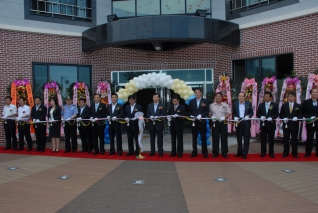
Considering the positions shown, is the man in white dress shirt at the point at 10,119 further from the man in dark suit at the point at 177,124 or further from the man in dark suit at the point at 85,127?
the man in dark suit at the point at 177,124

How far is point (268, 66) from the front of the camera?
11492 mm

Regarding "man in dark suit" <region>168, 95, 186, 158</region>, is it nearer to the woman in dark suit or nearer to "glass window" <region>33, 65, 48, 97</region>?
the woman in dark suit

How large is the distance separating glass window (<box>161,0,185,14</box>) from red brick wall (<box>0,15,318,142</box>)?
184 centimetres

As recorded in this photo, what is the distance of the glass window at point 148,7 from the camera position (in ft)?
42.8

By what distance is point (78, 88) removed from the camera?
37.6ft

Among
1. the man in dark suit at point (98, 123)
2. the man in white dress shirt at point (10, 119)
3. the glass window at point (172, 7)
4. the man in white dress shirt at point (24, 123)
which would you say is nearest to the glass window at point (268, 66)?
the glass window at point (172, 7)

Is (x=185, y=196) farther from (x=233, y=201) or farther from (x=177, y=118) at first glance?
(x=177, y=118)

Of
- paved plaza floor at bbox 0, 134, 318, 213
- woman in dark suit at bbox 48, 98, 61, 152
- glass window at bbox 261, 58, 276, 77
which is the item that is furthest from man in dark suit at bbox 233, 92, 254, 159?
woman in dark suit at bbox 48, 98, 61, 152

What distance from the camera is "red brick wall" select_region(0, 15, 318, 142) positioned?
1042 cm

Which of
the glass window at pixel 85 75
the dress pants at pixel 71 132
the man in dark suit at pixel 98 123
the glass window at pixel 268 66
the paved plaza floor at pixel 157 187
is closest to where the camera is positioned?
the paved plaza floor at pixel 157 187

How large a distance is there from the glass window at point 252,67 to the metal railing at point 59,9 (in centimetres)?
741

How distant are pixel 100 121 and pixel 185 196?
4.53m

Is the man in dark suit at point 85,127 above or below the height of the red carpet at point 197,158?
above

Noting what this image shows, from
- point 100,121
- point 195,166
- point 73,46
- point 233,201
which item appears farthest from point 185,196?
point 73,46
